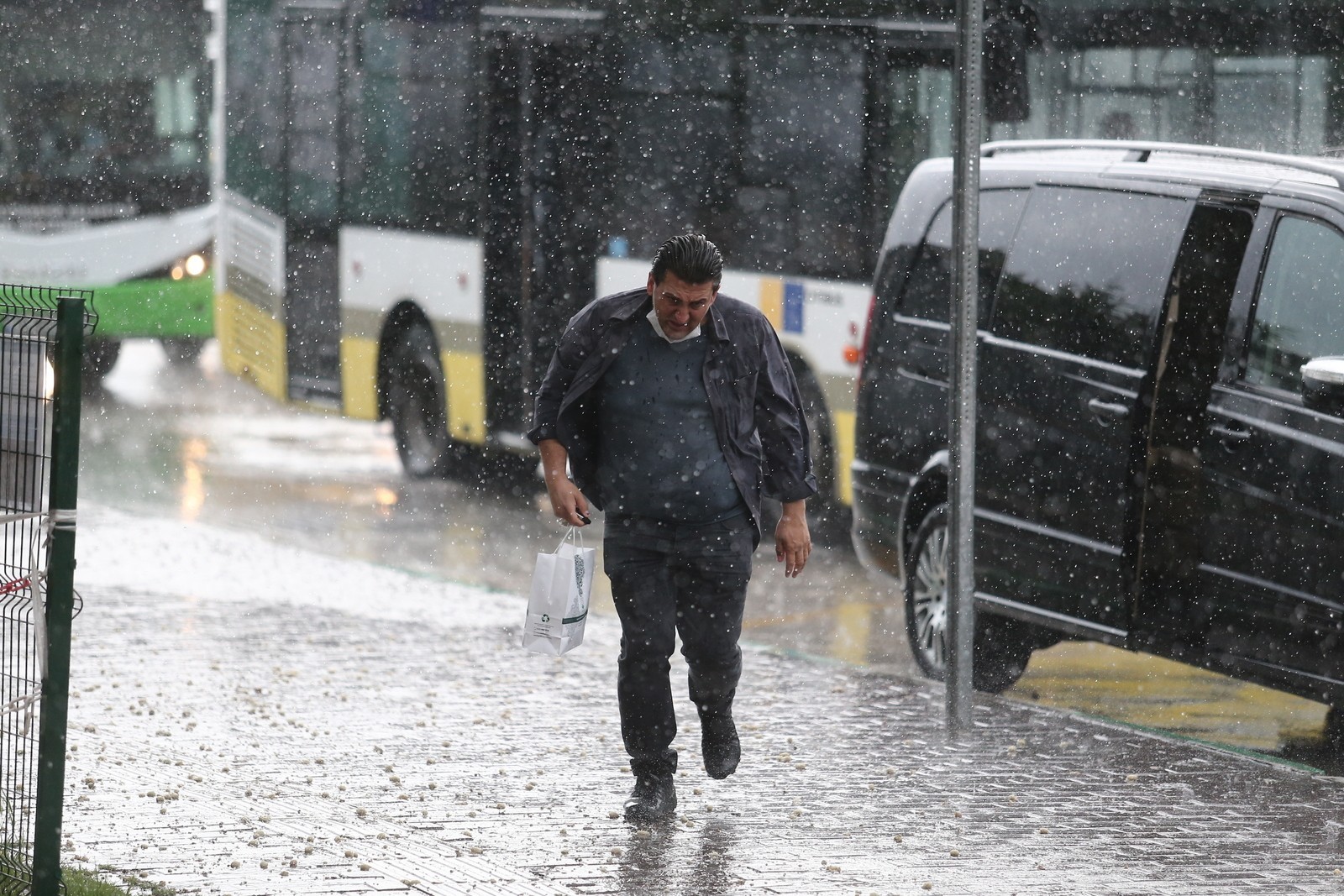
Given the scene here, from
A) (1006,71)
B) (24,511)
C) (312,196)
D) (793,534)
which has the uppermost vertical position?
(1006,71)

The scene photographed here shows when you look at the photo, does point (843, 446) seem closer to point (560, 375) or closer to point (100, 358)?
point (560, 375)

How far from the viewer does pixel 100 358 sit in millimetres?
22422

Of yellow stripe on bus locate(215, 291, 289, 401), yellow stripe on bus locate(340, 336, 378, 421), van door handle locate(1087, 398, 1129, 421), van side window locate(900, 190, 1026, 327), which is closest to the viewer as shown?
van door handle locate(1087, 398, 1129, 421)

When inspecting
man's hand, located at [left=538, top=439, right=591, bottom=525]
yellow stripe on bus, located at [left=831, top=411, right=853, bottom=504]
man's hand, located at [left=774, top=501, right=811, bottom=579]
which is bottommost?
yellow stripe on bus, located at [left=831, top=411, right=853, bottom=504]

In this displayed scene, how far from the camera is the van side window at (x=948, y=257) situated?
8992 millimetres

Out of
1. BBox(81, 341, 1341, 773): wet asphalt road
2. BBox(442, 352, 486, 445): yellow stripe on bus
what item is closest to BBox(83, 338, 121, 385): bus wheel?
BBox(81, 341, 1341, 773): wet asphalt road

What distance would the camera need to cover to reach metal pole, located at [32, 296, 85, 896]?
4863mm

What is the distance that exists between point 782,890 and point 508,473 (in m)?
10.6

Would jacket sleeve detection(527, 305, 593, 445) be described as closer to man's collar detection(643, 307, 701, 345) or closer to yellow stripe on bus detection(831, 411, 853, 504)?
man's collar detection(643, 307, 701, 345)

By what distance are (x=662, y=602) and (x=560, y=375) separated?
0.74m

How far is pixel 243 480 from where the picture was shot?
1573cm

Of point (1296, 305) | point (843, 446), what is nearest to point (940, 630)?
point (1296, 305)

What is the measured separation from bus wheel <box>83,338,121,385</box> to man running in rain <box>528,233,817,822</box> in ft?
53.0

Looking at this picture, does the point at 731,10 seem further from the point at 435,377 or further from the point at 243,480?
the point at 243,480
